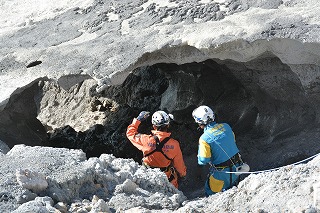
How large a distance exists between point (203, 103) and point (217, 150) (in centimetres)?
232

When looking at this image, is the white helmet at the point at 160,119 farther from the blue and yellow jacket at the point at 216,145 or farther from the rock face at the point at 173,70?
the rock face at the point at 173,70

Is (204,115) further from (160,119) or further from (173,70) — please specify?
(173,70)

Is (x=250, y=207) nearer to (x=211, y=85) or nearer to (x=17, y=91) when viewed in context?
(x=17, y=91)

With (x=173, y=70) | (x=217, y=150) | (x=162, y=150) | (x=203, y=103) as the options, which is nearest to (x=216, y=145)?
(x=217, y=150)

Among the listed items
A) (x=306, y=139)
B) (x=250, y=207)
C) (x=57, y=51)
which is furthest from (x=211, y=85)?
(x=250, y=207)

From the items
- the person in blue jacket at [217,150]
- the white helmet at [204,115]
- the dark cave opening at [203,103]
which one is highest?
the white helmet at [204,115]

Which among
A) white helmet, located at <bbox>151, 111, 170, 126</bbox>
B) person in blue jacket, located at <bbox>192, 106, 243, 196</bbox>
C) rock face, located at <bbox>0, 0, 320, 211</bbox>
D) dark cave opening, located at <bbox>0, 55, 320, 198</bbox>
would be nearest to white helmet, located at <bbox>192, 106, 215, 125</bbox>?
person in blue jacket, located at <bbox>192, 106, 243, 196</bbox>

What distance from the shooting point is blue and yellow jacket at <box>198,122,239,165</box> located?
21.7ft

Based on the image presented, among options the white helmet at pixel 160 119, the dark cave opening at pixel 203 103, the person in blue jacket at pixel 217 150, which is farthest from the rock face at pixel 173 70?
the person in blue jacket at pixel 217 150

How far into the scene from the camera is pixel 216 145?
6.64m

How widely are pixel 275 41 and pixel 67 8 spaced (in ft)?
11.1

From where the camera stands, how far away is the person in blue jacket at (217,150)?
6633 mm

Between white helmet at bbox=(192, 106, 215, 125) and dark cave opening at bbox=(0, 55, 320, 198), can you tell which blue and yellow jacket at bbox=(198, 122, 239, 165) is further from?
dark cave opening at bbox=(0, 55, 320, 198)

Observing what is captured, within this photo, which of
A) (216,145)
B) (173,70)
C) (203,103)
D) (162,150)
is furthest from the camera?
(173,70)
